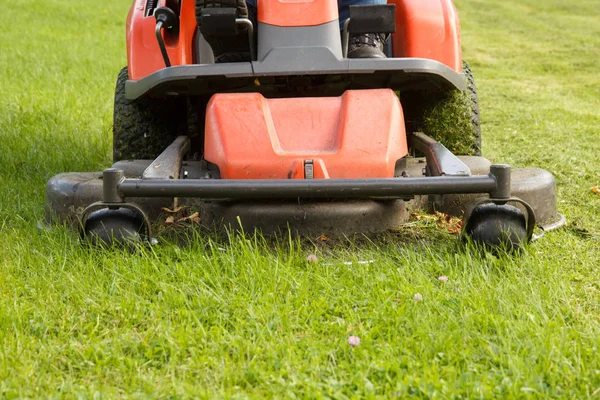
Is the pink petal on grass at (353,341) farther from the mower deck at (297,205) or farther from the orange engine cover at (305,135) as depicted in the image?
the orange engine cover at (305,135)

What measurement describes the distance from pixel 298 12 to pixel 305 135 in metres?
0.47

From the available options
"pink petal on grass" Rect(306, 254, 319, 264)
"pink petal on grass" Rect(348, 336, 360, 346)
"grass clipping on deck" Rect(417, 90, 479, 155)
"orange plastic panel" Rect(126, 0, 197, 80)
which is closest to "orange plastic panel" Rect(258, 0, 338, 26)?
"orange plastic panel" Rect(126, 0, 197, 80)

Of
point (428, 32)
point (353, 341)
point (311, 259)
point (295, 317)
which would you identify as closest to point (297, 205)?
point (311, 259)

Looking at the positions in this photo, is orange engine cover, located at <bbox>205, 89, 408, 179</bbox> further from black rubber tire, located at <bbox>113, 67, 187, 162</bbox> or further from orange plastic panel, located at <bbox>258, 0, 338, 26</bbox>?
black rubber tire, located at <bbox>113, 67, 187, 162</bbox>

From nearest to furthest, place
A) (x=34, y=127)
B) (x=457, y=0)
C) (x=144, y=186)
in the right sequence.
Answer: (x=144, y=186), (x=34, y=127), (x=457, y=0)

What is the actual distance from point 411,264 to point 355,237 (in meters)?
0.22

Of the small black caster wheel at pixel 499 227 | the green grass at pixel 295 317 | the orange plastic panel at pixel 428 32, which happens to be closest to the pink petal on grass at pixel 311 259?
the green grass at pixel 295 317

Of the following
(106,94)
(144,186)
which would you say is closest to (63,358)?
(144,186)

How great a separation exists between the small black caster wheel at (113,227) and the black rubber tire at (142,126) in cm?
93

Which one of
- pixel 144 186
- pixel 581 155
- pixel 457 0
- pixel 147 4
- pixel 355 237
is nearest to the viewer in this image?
pixel 144 186

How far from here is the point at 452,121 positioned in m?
3.31

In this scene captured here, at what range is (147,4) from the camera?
325 centimetres

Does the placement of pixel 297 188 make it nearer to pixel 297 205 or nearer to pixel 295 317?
pixel 297 205

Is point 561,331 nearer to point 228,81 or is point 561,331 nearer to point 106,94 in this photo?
point 228,81
